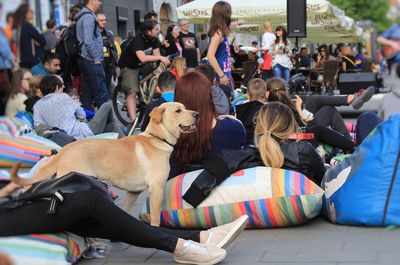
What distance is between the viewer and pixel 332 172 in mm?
6312

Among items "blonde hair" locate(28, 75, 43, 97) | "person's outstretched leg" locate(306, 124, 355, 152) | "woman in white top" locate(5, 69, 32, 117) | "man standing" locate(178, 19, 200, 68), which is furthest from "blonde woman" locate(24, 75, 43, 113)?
"man standing" locate(178, 19, 200, 68)

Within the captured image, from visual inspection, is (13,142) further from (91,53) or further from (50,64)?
(91,53)

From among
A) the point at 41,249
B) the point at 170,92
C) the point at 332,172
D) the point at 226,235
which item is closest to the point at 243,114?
the point at 170,92

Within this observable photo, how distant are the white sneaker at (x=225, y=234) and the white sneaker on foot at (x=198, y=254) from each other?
15 centimetres

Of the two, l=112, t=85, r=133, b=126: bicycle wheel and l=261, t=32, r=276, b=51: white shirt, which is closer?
l=112, t=85, r=133, b=126: bicycle wheel

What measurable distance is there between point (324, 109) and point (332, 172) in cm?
300

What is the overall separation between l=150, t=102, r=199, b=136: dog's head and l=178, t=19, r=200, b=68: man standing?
9.50m

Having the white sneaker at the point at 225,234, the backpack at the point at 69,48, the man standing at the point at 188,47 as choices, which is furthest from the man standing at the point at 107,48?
the white sneaker at the point at 225,234

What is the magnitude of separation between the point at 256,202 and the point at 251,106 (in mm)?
1824

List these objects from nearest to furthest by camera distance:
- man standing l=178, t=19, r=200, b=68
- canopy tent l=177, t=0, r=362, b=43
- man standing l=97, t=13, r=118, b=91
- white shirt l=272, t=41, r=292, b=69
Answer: man standing l=97, t=13, r=118, b=91
man standing l=178, t=19, r=200, b=68
white shirt l=272, t=41, r=292, b=69
canopy tent l=177, t=0, r=362, b=43

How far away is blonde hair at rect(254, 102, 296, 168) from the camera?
6.26m

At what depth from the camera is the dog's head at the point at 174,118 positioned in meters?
5.93

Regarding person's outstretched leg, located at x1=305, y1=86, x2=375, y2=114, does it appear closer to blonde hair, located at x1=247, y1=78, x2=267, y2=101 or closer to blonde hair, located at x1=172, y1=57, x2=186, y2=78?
blonde hair, located at x1=247, y1=78, x2=267, y2=101

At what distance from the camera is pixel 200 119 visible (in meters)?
6.35
